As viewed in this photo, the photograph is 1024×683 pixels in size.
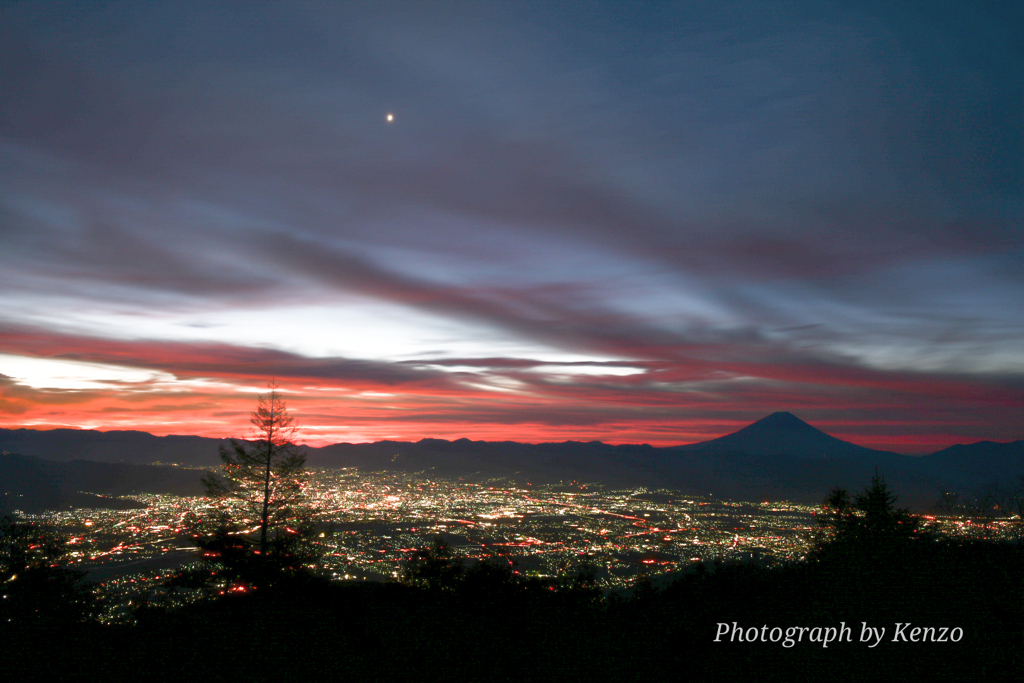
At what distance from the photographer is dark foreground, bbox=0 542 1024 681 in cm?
1055

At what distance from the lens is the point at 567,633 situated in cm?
1266

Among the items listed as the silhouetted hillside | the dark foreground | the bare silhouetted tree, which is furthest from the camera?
the silhouetted hillside

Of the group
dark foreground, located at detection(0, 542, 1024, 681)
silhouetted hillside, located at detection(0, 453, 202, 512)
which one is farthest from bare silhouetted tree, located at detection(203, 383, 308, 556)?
silhouetted hillside, located at detection(0, 453, 202, 512)

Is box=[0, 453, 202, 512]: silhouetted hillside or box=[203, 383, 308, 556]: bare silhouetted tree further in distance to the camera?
box=[0, 453, 202, 512]: silhouetted hillside

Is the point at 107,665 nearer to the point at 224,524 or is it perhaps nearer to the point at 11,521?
the point at 224,524

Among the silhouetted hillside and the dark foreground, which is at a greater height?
the dark foreground

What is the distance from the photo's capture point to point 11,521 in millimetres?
25484

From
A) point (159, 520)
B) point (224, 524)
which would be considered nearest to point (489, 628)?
point (224, 524)

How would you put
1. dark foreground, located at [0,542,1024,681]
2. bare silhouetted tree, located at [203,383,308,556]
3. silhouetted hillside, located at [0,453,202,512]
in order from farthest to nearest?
1. silhouetted hillside, located at [0,453,202,512]
2. bare silhouetted tree, located at [203,383,308,556]
3. dark foreground, located at [0,542,1024,681]

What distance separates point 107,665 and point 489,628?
8.32m

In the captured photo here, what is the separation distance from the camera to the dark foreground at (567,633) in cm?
1055

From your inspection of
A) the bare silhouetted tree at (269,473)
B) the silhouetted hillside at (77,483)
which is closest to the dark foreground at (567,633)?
the bare silhouetted tree at (269,473)

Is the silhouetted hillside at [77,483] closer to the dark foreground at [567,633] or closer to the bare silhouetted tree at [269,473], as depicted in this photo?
the bare silhouetted tree at [269,473]

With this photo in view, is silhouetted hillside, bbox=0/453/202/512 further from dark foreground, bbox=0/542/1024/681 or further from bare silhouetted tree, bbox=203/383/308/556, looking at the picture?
dark foreground, bbox=0/542/1024/681
